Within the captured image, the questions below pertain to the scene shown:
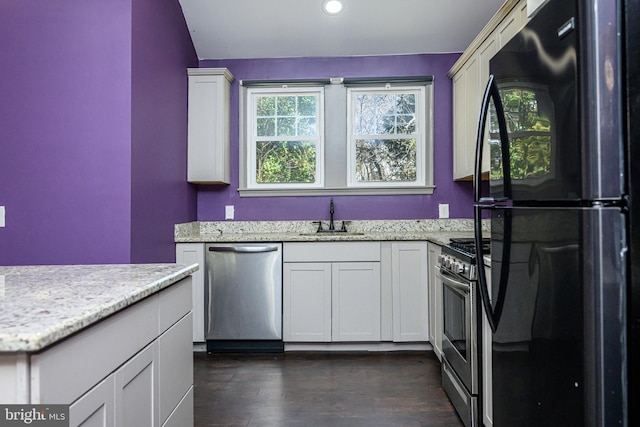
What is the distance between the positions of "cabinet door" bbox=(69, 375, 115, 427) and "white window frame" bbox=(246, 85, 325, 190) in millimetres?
2932

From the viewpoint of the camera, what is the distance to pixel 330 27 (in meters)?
Result: 3.49

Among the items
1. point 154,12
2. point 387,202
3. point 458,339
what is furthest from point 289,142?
point 458,339

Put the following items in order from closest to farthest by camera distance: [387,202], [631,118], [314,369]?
[631,118] < [314,369] < [387,202]

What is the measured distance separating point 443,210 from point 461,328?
69.0 inches

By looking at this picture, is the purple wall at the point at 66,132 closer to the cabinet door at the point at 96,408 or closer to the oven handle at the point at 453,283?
the cabinet door at the point at 96,408

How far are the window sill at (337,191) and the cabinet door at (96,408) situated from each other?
290 centimetres

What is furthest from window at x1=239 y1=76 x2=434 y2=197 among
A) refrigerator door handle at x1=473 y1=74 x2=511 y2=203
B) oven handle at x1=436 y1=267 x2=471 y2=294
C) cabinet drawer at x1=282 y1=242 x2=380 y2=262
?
refrigerator door handle at x1=473 y1=74 x2=511 y2=203

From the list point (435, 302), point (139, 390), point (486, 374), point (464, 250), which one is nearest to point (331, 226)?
point (435, 302)

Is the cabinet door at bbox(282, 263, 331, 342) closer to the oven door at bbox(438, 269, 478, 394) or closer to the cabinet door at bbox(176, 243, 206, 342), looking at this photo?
the cabinet door at bbox(176, 243, 206, 342)

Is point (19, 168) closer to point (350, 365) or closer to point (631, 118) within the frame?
point (350, 365)

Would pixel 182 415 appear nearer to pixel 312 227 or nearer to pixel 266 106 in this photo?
pixel 312 227

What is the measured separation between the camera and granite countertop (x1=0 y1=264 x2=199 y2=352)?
702 millimetres

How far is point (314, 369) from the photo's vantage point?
287cm

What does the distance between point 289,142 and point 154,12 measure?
1.56m
